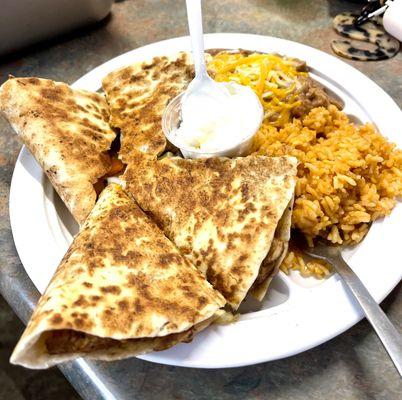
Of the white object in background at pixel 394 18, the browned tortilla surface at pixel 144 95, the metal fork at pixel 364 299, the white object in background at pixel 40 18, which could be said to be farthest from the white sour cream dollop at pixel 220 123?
the white object in background at pixel 40 18

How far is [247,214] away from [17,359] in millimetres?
845

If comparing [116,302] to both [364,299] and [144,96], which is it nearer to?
[364,299]

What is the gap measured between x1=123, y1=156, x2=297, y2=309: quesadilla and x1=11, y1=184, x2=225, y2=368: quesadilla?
0.07 meters

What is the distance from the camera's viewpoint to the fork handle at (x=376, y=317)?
1.33m

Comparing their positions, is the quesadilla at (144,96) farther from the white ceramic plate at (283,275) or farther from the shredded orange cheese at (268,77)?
the white ceramic plate at (283,275)

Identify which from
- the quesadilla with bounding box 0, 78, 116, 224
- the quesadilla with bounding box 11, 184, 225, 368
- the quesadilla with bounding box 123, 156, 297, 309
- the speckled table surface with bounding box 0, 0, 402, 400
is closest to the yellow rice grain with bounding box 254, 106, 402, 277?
the quesadilla with bounding box 123, 156, 297, 309

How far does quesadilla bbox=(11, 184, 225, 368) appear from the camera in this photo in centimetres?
134

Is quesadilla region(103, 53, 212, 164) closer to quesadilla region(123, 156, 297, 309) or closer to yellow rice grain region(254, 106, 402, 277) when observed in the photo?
quesadilla region(123, 156, 297, 309)

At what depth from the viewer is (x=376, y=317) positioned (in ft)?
4.63

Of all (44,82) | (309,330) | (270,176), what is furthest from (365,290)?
(44,82)

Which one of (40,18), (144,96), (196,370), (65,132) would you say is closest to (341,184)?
(196,370)

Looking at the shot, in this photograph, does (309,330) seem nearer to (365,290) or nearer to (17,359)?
(365,290)

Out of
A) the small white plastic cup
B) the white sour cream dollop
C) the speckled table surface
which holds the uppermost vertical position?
the white sour cream dollop

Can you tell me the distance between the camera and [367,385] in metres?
1.53
